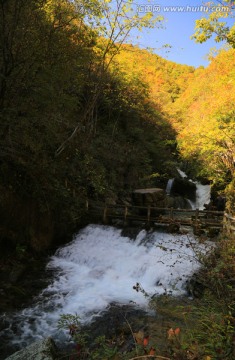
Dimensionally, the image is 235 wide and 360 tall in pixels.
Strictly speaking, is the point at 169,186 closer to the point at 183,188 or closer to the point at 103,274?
the point at 183,188

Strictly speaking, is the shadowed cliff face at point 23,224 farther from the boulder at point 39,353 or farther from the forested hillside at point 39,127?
the boulder at point 39,353

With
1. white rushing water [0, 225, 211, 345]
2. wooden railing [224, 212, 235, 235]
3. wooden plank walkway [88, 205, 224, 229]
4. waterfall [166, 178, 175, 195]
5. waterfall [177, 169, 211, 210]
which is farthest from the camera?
waterfall [166, 178, 175, 195]

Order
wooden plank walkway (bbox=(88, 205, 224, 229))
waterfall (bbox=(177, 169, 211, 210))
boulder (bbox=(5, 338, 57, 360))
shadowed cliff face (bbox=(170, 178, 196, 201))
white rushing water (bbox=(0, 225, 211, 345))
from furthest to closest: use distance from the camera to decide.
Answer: shadowed cliff face (bbox=(170, 178, 196, 201)) → waterfall (bbox=(177, 169, 211, 210)) → wooden plank walkway (bbox=(88, 205, 224, 229)) → white rushing water (bbox=(0, 225, 211, 345)) → boulder (bbox=(5, 338, 57, 360))

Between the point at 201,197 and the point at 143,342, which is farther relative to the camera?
the point at 201,197

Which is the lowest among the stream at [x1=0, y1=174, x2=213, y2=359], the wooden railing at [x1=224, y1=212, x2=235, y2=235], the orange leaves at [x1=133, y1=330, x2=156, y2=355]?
the stream at [x1=0, y1=174, x2=213, y2=359]

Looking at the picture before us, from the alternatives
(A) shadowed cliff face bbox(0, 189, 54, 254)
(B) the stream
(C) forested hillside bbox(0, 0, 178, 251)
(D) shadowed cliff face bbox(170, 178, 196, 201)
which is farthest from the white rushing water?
(D) shadowed cliff face bbox(170, 178, 196, 201)

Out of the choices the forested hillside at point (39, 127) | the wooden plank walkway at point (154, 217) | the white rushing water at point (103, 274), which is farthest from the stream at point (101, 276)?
the forested hillside at point (39, 127)

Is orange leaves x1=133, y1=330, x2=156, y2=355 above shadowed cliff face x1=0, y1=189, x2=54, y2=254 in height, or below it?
above

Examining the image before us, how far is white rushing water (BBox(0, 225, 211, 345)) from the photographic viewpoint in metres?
7.54

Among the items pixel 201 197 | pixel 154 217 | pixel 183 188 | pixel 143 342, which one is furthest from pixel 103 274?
pixel 201 197

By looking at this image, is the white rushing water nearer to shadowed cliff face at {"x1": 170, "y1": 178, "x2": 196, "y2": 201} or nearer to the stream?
the stream

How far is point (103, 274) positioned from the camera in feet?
35.1

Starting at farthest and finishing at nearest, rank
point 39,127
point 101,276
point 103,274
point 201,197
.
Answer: point 201,197
point 39,127
point 103,274
point 101,276

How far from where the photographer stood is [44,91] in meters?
11.4
